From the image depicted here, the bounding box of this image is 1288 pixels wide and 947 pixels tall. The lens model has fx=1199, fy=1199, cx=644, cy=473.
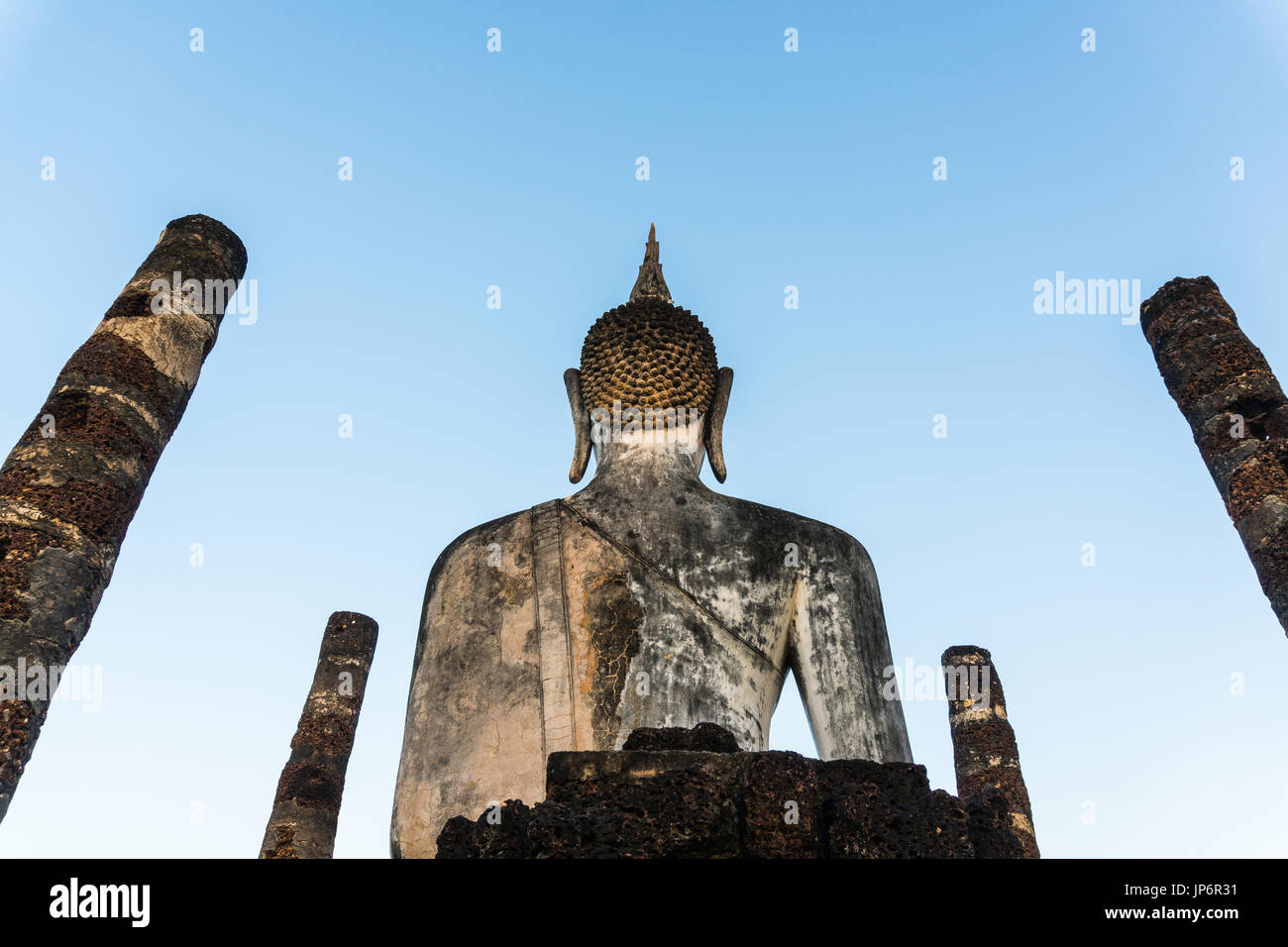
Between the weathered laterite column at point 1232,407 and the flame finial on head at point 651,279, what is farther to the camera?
the weathered laterite column at point 1232,407

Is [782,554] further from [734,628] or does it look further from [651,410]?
[651,410]

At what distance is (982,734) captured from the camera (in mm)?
11633

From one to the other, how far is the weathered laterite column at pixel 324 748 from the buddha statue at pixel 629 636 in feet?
24.9

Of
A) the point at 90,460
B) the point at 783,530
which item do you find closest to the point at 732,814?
the point at 783,530

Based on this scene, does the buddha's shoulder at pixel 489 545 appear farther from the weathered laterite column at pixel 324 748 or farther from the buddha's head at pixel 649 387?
the weathered laterite column at pixel 324 748

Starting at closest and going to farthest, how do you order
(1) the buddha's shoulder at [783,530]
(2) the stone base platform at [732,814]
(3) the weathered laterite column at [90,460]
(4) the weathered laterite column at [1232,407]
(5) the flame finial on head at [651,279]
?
1. (2) the stone base platform at [732,814]
2. (1) the buddha's shoulder at [783,530]
3. (3) the weathered laterite column at [90,460]
4. (5) the flame finial on head at [651,279]
5. (4) the weathered laterite column at [1232,407]

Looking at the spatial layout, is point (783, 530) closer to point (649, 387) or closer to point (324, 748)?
point (649, 387)

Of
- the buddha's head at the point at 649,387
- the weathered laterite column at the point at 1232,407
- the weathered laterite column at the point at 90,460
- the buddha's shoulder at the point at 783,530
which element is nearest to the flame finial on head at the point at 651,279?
the buddha's head at the point at 649,387

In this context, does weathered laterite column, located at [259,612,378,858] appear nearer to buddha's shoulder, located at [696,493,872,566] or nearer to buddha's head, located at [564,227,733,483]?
buddha's head, located at [564,227,733,483]

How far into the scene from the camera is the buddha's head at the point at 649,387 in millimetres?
4480

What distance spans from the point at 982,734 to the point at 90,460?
9.05m
